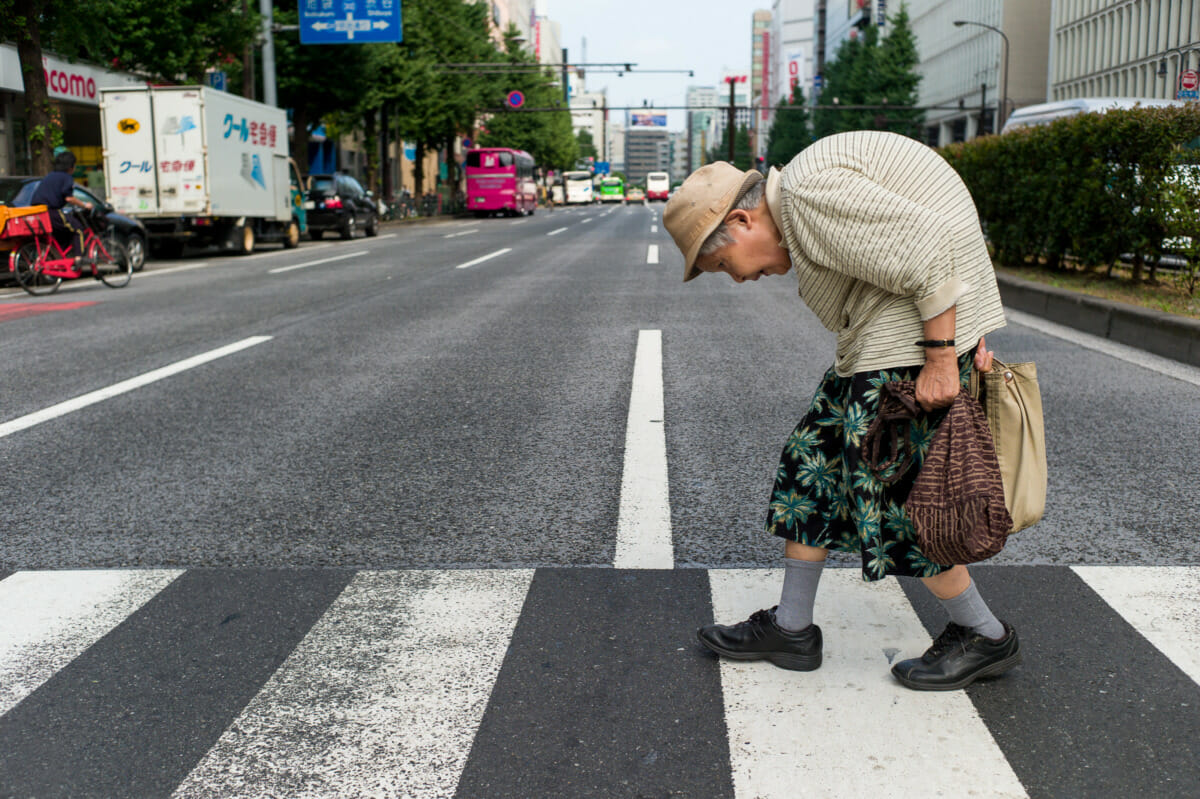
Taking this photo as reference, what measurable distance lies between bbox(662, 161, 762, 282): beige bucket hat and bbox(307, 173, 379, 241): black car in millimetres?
27839

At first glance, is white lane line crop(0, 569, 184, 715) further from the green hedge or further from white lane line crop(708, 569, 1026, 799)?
the green hedge

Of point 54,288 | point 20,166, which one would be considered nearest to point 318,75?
point 20,166

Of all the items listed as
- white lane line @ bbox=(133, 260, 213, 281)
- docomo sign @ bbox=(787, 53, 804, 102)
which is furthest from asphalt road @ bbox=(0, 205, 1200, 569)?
docomo sign @ bbox=(787, 53, 804, 102)

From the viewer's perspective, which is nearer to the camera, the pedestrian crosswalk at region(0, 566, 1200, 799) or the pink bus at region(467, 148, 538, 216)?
the pedestrian crosswalk at region(0, 566, 1200, 799)

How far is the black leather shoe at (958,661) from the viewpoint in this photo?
2.79 metres

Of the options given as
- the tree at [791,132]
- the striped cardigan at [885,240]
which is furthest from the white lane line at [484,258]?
the tree at [791,132]

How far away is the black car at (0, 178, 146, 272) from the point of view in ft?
50.6

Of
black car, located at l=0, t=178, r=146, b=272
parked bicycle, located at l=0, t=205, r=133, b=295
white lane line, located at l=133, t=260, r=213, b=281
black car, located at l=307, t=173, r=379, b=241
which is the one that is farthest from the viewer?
black car, located at l=307, t=173, r=379, b=241

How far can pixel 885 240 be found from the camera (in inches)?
94.8

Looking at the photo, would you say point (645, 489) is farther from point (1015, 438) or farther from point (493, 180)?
point (493, 180)

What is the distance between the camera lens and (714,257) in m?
2.64

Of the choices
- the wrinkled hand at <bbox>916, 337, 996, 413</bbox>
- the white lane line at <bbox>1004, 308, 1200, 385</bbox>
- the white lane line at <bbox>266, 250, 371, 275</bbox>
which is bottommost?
the white lane line at <bbox>1004, 308, 1200, 385</bbox>

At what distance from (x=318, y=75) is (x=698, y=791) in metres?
34.8

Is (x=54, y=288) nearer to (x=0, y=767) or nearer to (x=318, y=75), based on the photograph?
(x=0, y=767)
